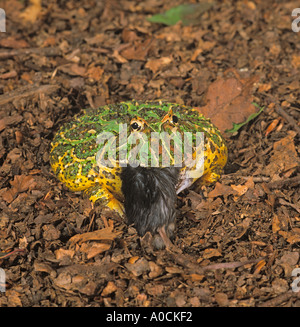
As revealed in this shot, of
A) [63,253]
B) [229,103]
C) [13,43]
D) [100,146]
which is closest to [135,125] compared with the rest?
A: [100,146]

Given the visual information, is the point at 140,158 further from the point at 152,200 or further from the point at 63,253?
the point at 63,253

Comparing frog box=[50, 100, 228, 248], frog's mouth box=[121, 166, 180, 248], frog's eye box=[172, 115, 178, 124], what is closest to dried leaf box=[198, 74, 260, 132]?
frog box=[50, 100, 228, 248]

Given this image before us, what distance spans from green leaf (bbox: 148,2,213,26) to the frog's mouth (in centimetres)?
392

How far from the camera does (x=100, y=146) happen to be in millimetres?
5391

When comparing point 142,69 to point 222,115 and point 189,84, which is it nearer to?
point 189,84

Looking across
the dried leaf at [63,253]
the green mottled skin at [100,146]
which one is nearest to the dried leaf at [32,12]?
the green mottled skin at [100,146]

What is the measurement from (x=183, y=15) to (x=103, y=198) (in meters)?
4.40

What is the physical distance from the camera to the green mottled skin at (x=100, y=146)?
17.6ft

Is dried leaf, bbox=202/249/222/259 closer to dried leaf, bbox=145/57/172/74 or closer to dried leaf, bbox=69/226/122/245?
dried leaf, bbox=69/226/122/245

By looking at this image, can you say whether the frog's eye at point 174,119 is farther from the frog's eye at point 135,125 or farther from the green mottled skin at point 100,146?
the frog's eye at point 135,125

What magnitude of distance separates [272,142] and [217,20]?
127 inches

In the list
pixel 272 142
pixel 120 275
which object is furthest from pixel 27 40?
pixel 120 275

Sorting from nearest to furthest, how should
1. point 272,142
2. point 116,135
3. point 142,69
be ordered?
point 116,135 → point 272,142 → point 142,69

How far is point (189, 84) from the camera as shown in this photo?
22.8 feet
